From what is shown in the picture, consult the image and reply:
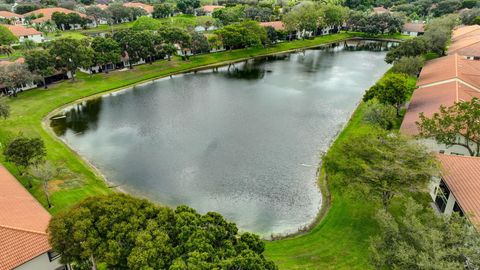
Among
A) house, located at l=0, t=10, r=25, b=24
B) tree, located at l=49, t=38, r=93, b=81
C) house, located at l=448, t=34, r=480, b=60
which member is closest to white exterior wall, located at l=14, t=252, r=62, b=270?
tree, located at l=49, t=38, r=93, b=81

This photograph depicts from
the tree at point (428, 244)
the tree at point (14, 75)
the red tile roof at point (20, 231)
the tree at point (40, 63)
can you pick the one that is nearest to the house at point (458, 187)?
the tree at point (428, 244)

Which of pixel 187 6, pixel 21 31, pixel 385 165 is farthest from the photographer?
pixel 187 6

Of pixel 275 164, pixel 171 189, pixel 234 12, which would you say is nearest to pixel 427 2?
pixel 234 12

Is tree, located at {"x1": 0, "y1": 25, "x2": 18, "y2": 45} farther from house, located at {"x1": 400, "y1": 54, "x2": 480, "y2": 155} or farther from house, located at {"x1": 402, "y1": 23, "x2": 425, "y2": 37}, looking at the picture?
house, located at {"x1": 402, "y1": 23, "x2": 425, "y2": 37}

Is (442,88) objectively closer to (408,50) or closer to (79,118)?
(408,50)

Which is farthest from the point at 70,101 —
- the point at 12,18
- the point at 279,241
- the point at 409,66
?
the point at 12,18

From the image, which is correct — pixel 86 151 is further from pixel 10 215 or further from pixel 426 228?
pixel 426 228
